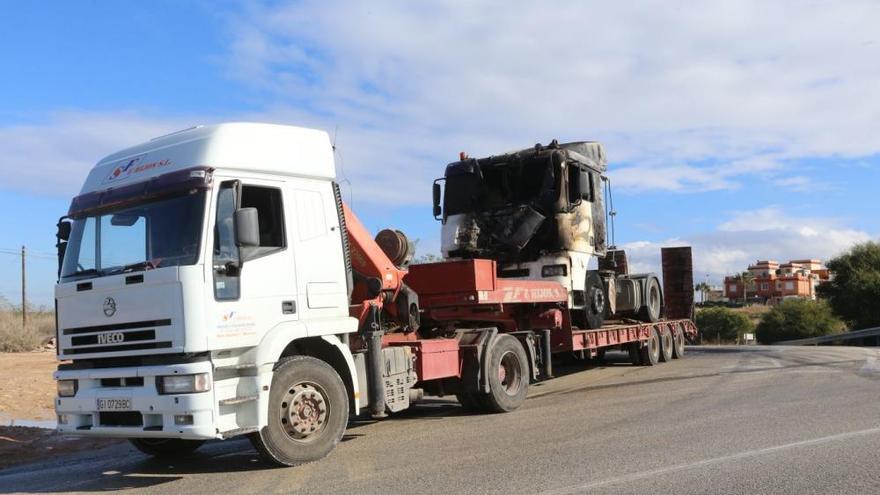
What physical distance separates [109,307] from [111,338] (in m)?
0.27

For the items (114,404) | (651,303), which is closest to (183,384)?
(114,404)

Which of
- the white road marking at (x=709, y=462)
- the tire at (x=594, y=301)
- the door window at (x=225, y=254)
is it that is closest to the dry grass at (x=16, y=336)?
the tire at (x=594, y=301)

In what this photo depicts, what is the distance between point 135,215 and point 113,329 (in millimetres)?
1049

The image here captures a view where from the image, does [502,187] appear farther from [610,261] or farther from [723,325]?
[723,325]

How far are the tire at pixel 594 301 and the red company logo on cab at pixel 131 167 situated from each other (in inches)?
318

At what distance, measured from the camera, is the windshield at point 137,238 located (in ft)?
21.6

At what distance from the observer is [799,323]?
47781 mm

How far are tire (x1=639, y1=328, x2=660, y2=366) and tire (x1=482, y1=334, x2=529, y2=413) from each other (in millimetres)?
6366

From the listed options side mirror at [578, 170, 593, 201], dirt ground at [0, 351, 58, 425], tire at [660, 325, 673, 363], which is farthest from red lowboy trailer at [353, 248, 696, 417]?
dirt ground at [0, 351, 58, 425]

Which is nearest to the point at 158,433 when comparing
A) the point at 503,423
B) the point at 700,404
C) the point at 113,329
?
the point at 113,329

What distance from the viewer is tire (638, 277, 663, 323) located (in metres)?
16.6

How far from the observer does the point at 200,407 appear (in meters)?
6.23

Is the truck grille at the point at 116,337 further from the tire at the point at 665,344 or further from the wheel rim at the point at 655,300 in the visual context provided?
the tire at the point at 665,344

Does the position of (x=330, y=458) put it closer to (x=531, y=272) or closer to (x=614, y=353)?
(x=531, y=272)
